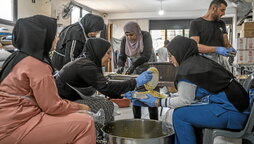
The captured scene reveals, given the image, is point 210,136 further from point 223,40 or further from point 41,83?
point 223,40

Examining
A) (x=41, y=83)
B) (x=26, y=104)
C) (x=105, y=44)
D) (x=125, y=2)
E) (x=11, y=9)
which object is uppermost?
(x=125, y=2)

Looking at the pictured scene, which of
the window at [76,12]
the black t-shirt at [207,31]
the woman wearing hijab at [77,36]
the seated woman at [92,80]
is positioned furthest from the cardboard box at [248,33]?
the window at [76,12]

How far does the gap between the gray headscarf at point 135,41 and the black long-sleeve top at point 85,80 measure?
1.08 metres

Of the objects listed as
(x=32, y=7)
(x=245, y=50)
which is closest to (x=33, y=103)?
(x=245, y=50)

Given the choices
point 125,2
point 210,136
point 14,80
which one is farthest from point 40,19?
point 125,2

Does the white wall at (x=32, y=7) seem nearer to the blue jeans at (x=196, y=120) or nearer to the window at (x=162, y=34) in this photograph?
the blue jeans at (x=196, y=120)

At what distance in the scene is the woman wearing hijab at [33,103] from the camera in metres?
1.17

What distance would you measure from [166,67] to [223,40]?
713 mm

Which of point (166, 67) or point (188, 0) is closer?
point (166, 67)

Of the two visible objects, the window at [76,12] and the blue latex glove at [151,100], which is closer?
the blue latex glove at [151,100]

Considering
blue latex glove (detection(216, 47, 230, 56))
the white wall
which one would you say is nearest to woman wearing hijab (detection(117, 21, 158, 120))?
blue latex glove (detection(216, 47, 230, 56))

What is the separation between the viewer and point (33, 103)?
123 cm

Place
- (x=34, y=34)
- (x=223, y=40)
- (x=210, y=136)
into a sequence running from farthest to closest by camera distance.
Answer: (x=223, y=40), (x=210, y=136), (x=34, y=34)

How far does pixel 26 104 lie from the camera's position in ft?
3.96
